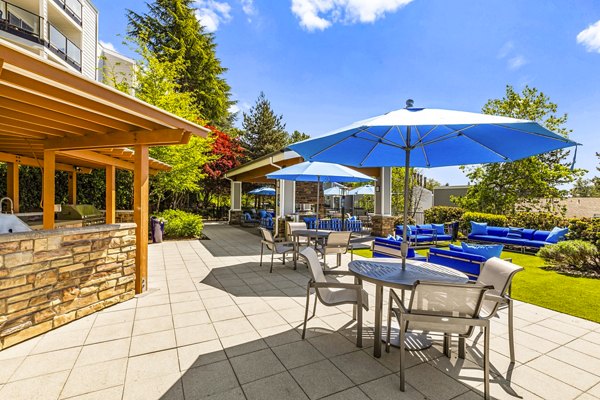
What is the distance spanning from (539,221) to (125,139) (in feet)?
45.0

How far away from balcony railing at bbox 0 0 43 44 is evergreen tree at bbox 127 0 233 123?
6.75 m

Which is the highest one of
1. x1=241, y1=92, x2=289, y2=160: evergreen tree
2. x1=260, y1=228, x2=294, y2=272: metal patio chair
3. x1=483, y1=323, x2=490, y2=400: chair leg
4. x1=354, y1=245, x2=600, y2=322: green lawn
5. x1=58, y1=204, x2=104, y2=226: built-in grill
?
x1=241, y1=92, x2=289, y2=160: evergreen tree

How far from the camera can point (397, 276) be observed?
2.73 meters

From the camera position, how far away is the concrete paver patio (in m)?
2.20

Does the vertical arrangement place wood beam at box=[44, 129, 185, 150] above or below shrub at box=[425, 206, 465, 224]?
above

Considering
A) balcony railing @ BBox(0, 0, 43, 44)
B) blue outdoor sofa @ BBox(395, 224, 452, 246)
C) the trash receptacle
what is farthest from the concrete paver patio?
balcony railing @ BBox(0, 0, 43, 44)

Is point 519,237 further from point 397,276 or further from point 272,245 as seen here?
point 397,276

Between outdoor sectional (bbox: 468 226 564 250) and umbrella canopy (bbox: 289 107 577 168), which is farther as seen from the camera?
outdoor sectional (bbox: 468 226 564 250)

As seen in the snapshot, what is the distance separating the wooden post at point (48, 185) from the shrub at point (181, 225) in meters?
4.82

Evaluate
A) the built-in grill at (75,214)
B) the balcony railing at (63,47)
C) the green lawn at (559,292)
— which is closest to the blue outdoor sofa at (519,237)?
the green lawn at (559,292)

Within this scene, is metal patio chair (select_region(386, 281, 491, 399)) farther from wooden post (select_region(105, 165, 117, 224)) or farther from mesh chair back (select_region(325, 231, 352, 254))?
wooden post (select_region(105, 165, 117, 224))

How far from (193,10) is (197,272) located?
76.0ft

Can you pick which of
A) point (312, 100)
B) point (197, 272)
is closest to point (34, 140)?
point (197, 272)

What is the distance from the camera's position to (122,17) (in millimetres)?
19531
